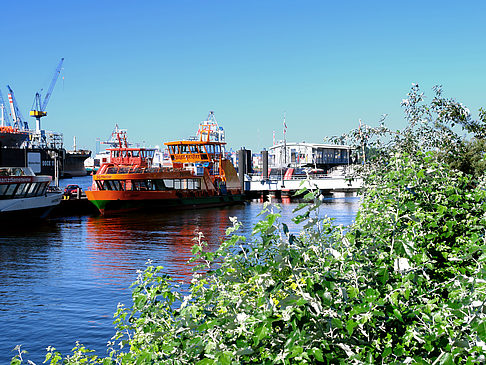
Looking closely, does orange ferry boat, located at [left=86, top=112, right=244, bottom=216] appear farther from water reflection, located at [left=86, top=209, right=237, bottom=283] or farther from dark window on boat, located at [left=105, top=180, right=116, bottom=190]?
water reflection, located at [left=86, top=209, right=237, bottom=283]

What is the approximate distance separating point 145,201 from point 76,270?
28.7m

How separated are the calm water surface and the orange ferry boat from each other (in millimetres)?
4595

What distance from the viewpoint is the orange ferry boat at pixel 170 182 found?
50.8m

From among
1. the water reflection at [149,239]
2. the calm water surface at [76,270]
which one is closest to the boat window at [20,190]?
the calm water surface at [76,270]

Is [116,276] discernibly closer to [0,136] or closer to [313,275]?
[313,275]

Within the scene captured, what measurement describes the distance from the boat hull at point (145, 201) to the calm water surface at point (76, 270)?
3.73 meters

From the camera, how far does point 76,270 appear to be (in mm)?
23375

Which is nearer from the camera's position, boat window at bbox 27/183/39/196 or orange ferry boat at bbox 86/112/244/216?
boat window at bbox 27/183/39/196

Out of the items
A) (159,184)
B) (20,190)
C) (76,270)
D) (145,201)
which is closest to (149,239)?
(76,270)

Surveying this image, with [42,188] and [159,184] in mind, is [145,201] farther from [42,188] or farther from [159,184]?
[42,188]

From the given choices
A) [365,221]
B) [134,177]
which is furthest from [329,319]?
[134,177]

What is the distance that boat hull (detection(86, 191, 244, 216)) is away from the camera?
163ft

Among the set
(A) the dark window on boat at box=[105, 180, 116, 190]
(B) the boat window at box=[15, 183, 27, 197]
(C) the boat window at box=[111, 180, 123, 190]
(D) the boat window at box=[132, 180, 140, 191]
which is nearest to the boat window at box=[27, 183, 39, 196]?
(B) the boat window at box=[15, 183, 27, 197]

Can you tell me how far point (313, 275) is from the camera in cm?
439
